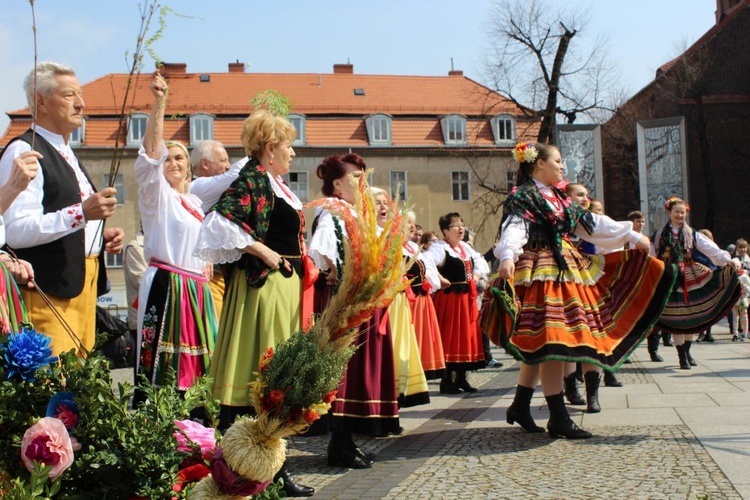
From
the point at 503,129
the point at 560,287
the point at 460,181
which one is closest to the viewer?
the point at 560,287

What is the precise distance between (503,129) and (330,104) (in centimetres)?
924

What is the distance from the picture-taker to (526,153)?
6.89 meters

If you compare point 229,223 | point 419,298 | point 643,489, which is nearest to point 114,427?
point 229,223

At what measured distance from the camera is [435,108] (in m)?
52.1

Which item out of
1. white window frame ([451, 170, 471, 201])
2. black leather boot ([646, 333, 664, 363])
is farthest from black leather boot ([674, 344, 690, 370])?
white window frame ([451, 170, 471, 201])

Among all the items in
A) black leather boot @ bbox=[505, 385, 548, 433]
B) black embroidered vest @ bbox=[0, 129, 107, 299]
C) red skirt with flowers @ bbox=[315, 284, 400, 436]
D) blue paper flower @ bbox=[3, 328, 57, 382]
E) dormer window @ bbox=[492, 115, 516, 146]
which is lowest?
black leather boot @ bbox=[505, 385, 548, 433]

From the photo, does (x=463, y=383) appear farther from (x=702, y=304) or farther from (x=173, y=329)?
(x=173, y=329)

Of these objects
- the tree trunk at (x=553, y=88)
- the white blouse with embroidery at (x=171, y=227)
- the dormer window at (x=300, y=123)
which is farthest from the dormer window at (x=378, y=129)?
the white blouse with embroidery at (x=171, y=227)

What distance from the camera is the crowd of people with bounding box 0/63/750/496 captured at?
14.7 ft

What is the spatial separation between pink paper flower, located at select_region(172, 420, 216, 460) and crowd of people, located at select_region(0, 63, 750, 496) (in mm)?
562

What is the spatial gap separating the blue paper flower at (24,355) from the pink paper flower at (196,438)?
1.45ft

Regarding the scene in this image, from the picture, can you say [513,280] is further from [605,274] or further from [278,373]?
[278,373]

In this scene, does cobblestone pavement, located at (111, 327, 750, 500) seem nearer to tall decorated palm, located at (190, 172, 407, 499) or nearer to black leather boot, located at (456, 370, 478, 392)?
black leather boot, located at (456, 370, 478, 392)

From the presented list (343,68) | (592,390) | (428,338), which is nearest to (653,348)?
(428,338)
